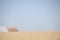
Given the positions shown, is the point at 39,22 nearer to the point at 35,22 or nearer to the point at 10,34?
the point at 35,22

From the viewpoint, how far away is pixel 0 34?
47cm

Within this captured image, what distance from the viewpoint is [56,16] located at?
0.66 m

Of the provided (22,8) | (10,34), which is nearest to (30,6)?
(22,8)

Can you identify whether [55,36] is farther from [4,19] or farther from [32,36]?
[4,19]

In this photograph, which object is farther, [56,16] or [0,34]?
[56,16]

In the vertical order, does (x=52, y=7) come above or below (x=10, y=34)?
above

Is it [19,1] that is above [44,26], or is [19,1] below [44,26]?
above

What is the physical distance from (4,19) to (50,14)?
1.46ft

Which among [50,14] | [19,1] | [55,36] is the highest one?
[19,1]

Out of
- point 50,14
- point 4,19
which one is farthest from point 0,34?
point 50,14

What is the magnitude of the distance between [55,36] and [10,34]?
33cm

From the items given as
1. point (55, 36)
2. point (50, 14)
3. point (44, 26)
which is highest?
point (50, 14)

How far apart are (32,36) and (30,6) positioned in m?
0.31

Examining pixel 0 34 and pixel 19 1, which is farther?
pixel 19 1
